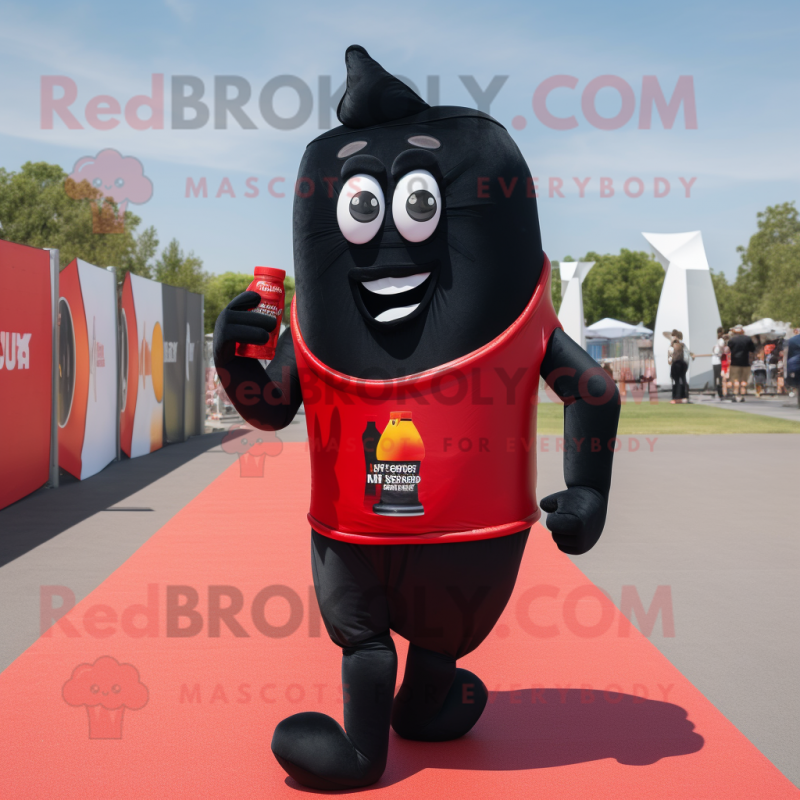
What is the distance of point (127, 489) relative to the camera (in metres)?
9.40

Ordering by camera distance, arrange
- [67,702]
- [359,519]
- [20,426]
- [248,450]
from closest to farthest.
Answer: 1. [359,519]
2. [67,702]
3. [20,426]
4. [248,450]

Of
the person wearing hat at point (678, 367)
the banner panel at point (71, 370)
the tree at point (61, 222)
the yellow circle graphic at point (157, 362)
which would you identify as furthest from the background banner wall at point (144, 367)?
the tree at point (61, 222)

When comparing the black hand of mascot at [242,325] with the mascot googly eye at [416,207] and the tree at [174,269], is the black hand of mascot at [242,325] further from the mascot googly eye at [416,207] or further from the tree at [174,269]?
the tree at [174,269]

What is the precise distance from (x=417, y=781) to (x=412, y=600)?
0.63m

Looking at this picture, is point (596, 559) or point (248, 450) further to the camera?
point (248, 450)

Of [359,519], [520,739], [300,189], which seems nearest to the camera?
[359,519]

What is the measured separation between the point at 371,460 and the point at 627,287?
68274 mm

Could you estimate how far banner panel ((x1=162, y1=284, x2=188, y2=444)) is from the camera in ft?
44.3

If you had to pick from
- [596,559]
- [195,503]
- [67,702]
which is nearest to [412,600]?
[67,702]

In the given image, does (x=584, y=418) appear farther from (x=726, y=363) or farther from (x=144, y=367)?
(x=726, y=363)

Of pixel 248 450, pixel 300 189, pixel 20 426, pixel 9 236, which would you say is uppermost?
pixel 9 236

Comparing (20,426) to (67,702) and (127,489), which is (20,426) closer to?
(127,489)

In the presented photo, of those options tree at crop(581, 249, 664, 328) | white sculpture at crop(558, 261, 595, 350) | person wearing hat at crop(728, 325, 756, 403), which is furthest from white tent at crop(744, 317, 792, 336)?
tree at crop(581, 249, 664, 328)

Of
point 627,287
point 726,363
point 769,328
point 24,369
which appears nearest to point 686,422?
point 726,363
